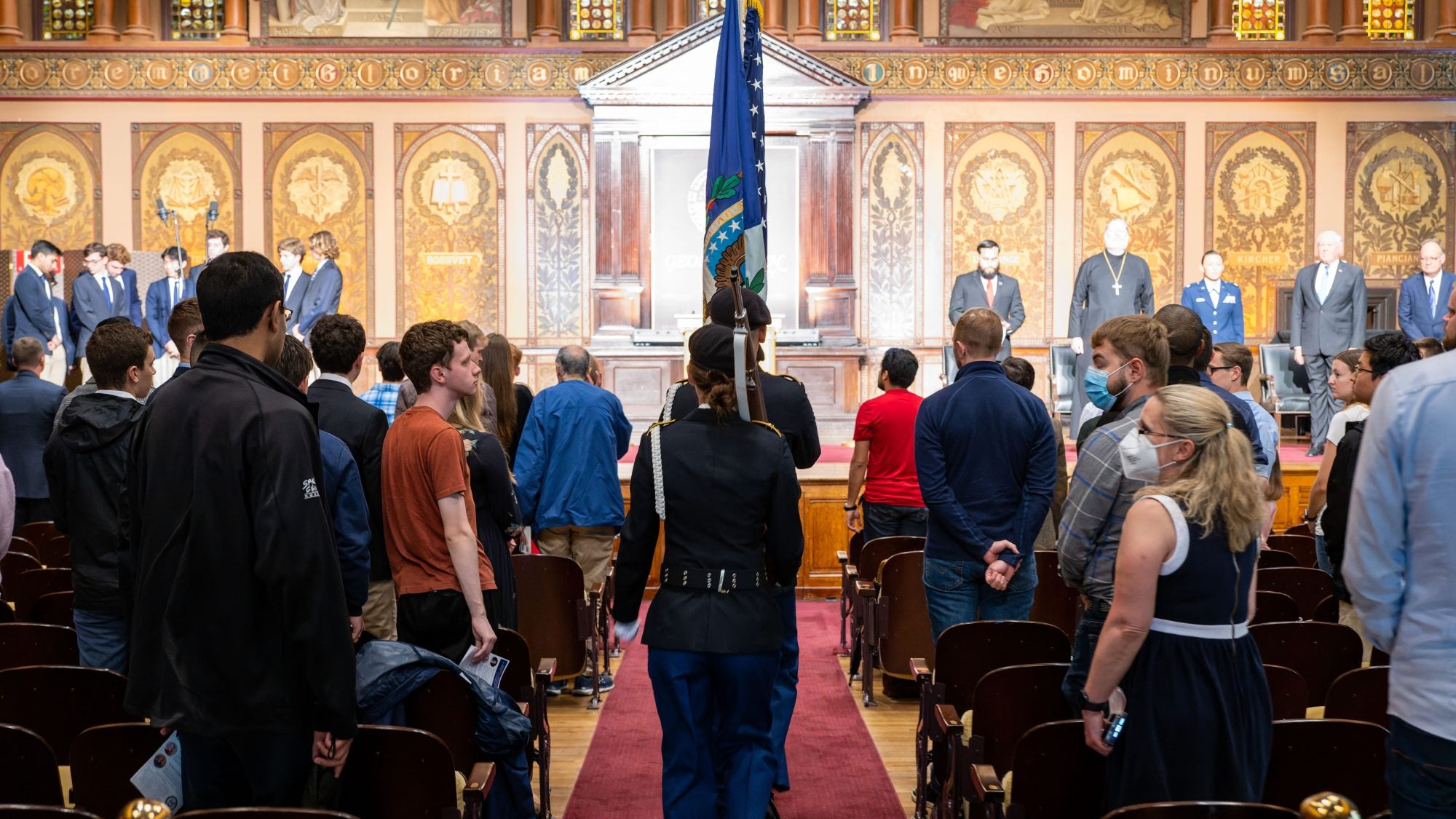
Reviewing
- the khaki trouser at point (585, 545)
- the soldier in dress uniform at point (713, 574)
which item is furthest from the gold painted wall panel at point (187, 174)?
the soldier in dress uniform at point (713, 574)

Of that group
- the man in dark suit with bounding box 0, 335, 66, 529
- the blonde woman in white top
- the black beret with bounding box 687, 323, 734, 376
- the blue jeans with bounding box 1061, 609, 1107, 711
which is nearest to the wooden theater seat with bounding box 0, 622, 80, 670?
the black beret with bounding box 687, 323, 734, 376

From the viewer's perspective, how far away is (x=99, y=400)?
14.6ft

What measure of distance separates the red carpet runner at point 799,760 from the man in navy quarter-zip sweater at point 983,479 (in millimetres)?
861

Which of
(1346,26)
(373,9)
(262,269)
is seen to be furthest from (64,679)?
(1346,26)

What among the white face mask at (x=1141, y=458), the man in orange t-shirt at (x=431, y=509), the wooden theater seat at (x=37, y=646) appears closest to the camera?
the white face mask at (x=1141, y=458)

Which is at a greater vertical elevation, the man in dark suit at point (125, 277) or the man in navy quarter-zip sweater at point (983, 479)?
the man in dark suit at point (125, 277)

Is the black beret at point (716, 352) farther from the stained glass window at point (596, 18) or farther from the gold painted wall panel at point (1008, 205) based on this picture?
the stained glass window at point (596, 18)

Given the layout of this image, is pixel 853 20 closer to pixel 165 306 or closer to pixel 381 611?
pixel 165 306

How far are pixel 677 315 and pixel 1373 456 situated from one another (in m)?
12.5

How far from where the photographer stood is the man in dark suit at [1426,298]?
41.4 ft

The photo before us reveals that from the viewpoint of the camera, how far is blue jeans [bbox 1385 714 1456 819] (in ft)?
7.90

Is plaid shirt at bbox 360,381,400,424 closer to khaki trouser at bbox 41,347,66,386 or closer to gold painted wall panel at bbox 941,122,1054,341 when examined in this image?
khaki trouser at bbox 41,347,66,386

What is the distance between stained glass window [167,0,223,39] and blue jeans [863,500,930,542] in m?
11.5

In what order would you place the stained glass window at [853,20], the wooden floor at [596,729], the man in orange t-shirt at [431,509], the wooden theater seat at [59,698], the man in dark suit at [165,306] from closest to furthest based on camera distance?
Answer: the wooden theater seat at [59,698]
the man in orange t-shirt at [431,509]
the wooden floor at [596,729]
the man in dark suit at [165,306]
the stained glass window at [853,20]
